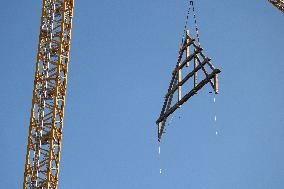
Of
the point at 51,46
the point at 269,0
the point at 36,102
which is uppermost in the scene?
the point at 269,0

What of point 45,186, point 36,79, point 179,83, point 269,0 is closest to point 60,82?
point 36,79

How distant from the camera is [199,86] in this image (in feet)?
73.3

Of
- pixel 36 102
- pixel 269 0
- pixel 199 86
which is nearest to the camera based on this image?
pixel 199 86

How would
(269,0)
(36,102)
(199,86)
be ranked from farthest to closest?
(269,0) < (36,102) < (199,86)

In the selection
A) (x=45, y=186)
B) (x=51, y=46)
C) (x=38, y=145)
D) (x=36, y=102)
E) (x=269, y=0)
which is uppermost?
(x=269, y=0)

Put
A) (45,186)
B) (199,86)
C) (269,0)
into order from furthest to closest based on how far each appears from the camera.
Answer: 1. (269,0)
2. (45,186)
3. (199,86)

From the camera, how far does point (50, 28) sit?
34062 mm

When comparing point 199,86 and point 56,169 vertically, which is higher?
point 199,86

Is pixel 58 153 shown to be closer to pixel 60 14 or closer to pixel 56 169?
pixel 56 169

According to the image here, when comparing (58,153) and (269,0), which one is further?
(269,0)

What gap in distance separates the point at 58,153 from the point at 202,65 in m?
11.0

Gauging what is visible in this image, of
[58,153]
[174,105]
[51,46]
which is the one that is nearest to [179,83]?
[174,105]

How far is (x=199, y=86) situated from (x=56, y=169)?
11184 mm

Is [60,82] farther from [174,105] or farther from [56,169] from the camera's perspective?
[174,105]
